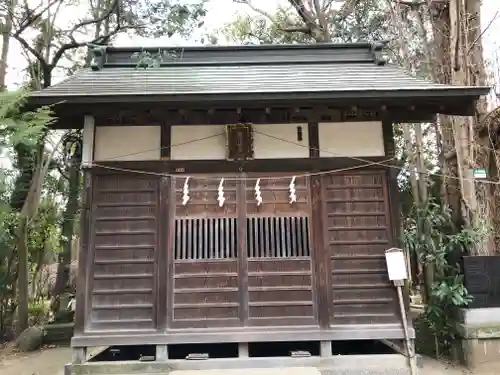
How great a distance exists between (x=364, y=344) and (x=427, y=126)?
8.22m

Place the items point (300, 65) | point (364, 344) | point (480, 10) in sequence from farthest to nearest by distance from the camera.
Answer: point (480, 10), point (300, 65), point (364, 344)

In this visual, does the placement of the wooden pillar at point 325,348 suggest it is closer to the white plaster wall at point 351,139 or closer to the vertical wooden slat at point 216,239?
the vertical wooden slat at point 216,239

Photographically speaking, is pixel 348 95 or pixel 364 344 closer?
pixel 348 95

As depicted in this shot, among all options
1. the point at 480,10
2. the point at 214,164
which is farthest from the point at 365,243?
the point at 480,10

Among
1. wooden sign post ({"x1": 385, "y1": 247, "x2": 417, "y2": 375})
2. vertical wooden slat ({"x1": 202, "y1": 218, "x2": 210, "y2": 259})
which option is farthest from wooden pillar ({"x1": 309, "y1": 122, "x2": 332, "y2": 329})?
vertical wooden slat ({"x1": 202, "y1": 218, "x2": 210, "y2": 259})

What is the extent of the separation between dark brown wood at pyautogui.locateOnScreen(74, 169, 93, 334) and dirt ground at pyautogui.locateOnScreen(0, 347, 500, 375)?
5.66ft

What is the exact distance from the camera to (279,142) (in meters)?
5.80

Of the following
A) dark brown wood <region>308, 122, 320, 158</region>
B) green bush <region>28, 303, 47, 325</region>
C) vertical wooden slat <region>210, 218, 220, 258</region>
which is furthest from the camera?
green bush <region>28, 303, 47, 325</region>

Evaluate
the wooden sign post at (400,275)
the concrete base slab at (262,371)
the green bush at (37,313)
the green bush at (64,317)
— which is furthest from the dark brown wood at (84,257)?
the green bush at (37,313)

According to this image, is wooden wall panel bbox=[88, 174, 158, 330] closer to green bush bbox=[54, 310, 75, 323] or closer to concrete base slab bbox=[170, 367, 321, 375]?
concrete base slab bbox=[170, 367, 321, 375]

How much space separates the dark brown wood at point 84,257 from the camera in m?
5.30

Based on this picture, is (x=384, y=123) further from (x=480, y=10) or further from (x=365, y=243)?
(x=480, y=10)

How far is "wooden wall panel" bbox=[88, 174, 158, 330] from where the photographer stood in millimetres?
5379

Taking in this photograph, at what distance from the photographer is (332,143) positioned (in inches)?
229
